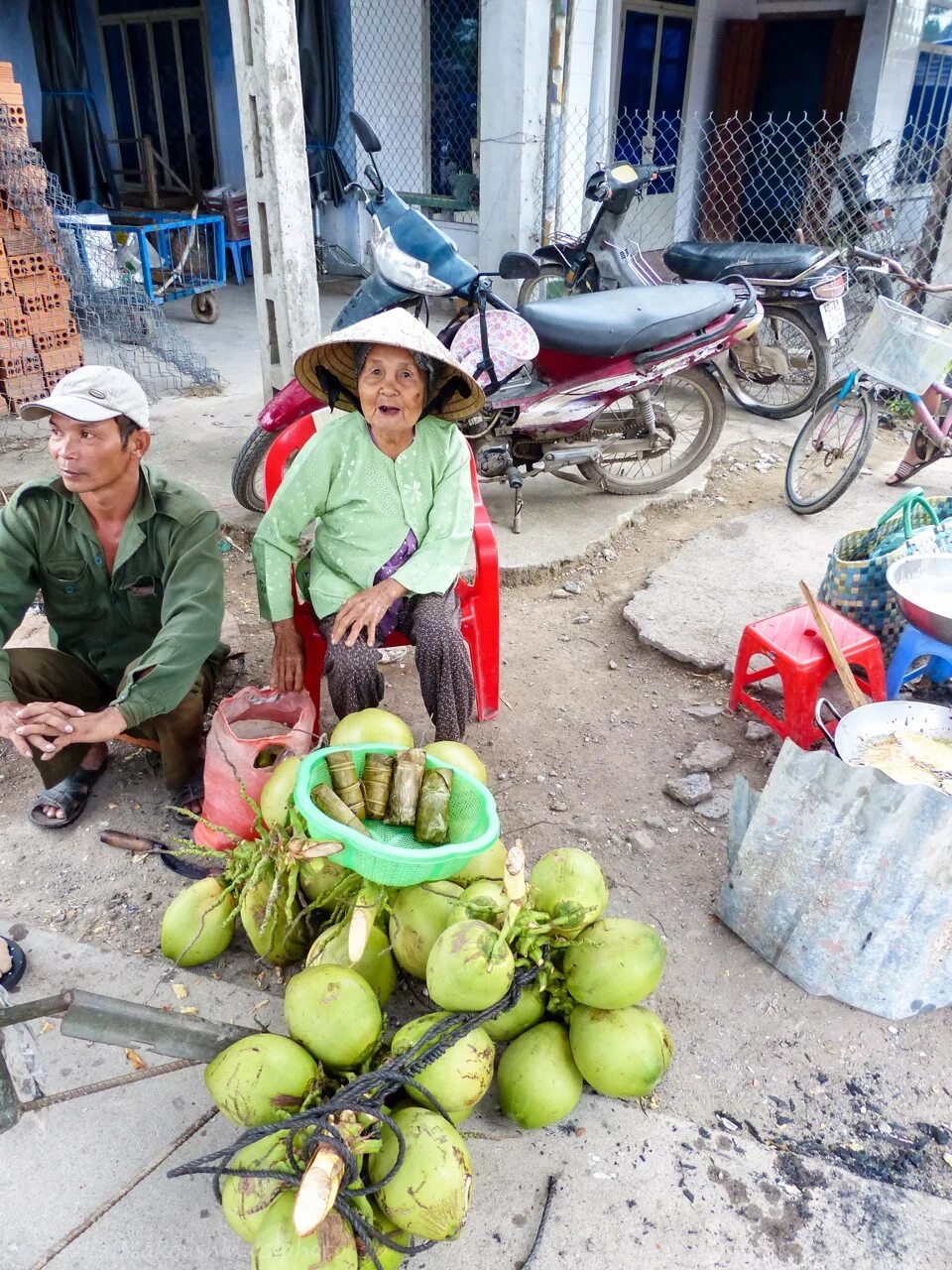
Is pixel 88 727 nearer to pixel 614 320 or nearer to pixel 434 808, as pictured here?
pixel 434 808

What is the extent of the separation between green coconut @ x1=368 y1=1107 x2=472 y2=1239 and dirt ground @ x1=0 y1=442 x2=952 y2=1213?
0.55 meters

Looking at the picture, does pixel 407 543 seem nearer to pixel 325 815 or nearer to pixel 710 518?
pixel 325 815

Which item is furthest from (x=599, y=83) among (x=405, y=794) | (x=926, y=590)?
(x=405, y=794)

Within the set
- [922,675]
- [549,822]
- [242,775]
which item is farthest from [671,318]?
[242,775]

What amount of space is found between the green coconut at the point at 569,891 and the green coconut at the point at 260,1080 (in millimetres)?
535

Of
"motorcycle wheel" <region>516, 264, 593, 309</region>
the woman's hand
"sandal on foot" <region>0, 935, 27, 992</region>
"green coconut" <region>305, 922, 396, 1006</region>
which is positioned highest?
"motorcycle wheel" <region>516, 264, 593, 309</region>

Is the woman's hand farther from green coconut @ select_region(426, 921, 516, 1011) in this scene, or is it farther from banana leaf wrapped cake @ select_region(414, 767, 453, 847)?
green coconut @ select_region(426, 921, 516, 1011)

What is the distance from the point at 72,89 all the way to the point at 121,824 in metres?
9.60

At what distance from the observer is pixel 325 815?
181cm

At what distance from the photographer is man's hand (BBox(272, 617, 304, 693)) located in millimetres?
2572

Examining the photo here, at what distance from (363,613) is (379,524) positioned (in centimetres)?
29

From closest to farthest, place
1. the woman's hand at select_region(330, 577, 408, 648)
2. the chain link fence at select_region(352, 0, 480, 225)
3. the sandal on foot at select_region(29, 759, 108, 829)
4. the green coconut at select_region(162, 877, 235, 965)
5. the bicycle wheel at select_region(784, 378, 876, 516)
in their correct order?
the green coconut at select_region(162, 877, 235, 965)
the woman's hand at select_region(330, 577, 408, 648)
the sandal on foot at select_region(29, 759, 108, 829)
the bicycle wheel at select_region(784, 378, 876, 516)
the chain link fence at select_region(352, 0, 480, 225)

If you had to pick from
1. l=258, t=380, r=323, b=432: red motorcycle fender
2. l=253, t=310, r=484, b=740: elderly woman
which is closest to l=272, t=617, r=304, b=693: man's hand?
l=253, t=310, r=484, b=740: elderly woman

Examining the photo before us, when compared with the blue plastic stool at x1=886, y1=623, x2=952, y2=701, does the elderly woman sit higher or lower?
higher
